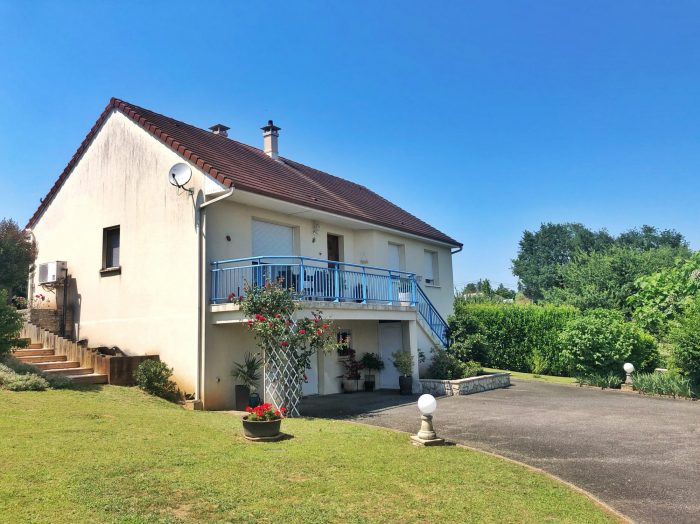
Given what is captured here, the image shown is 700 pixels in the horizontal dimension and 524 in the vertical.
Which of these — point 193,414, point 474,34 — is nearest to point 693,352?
point 474,34

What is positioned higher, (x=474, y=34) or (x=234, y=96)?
(x=474, y=34)

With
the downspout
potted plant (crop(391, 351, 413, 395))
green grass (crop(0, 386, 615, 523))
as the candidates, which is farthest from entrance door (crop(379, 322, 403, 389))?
green grass (crop(0, 386, 615, 523))

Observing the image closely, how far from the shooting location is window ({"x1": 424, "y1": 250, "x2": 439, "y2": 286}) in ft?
67.9

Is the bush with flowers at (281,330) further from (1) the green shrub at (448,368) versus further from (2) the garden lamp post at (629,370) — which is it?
(2) the garden lamp post at (629,370)

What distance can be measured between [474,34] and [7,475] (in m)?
13.1

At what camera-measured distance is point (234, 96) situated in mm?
13008

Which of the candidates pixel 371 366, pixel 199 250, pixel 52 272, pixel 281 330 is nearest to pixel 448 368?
pixel 371 366

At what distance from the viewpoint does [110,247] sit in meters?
14.1

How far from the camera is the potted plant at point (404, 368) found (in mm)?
14562

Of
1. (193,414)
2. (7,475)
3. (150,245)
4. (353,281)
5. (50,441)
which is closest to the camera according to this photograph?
(7,475)

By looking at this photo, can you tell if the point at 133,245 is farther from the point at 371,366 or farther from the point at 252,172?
the point at 371,366

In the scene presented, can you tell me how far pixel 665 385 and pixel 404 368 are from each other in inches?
298

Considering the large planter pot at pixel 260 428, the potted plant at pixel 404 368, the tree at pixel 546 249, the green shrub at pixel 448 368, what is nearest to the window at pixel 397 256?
the green shrub at pixel 448 368

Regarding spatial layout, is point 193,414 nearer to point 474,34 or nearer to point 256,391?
point 256,391
